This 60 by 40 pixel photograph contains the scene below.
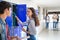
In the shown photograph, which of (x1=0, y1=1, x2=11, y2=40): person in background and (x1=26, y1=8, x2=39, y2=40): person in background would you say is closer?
(x1=0, y1=1, x2=11, y2=40): person in background

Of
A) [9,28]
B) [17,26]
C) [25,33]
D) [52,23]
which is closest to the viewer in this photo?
[9,28]

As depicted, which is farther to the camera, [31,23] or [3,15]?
[31,23]

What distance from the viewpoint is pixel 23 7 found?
3016 millimetres

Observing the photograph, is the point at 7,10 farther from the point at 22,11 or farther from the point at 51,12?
the point at 51,12

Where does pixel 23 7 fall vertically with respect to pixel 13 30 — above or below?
above

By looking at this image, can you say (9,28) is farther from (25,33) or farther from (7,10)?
(25,33)

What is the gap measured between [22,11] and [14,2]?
0.25 metres

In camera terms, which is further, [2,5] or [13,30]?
[13,30]

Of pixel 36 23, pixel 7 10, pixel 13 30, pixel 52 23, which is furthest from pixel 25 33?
pixel 52 23

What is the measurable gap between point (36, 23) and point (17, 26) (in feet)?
3.00

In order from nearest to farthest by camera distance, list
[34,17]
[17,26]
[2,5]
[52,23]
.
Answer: [2,5]
[17,26]
[34,17]
[52,23]

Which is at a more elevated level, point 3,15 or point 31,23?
point 3,15

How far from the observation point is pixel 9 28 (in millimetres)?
2512

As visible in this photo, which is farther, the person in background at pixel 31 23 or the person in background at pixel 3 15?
the person in background at pixel 31 23
